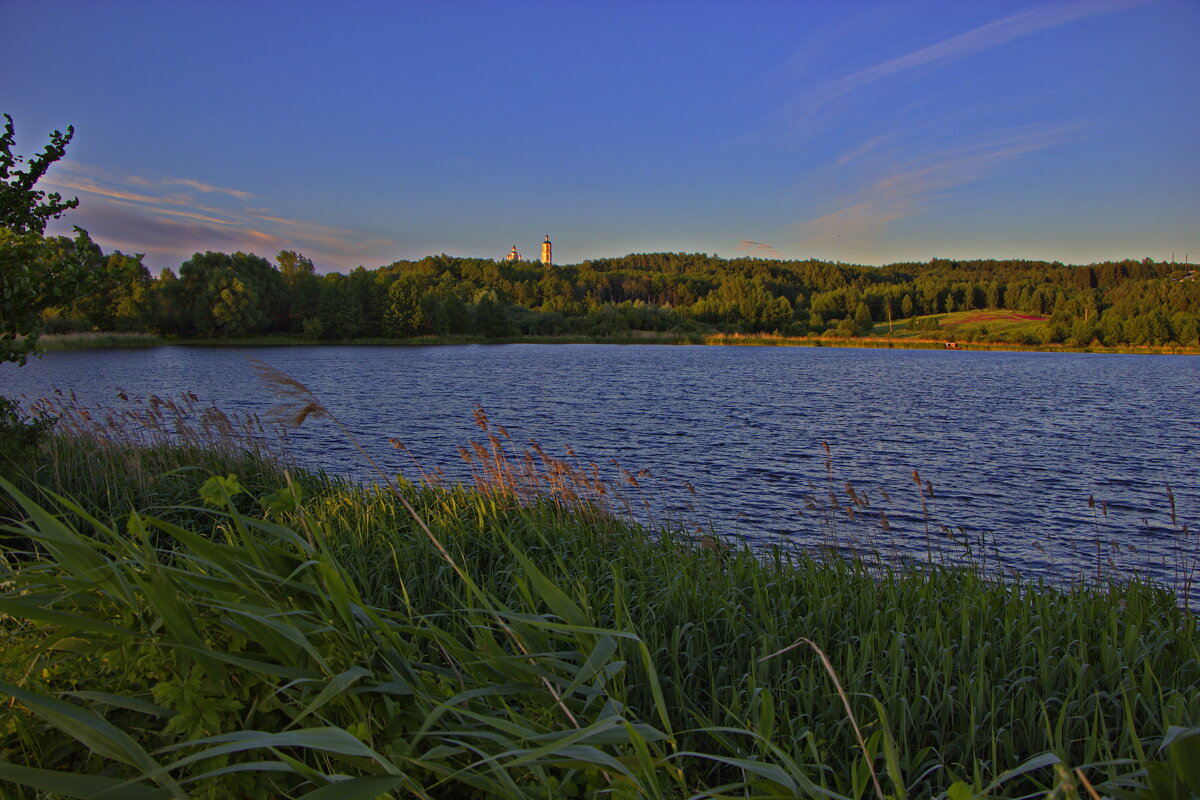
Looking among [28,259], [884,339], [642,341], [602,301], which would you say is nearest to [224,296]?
[642,341]

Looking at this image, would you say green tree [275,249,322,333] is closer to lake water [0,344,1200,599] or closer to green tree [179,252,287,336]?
green tree [179,252,287,336]

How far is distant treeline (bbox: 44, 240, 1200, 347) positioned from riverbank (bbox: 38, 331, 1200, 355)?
73.0 inches

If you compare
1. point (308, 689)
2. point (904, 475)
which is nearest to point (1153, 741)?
point (308, 689)

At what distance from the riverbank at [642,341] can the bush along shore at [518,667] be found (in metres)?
83.8

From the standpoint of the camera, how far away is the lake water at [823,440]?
40.4 feet

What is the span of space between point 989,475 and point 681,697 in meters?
17.1

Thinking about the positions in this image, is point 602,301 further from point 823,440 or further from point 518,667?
point 518,667

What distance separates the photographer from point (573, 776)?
195 cm

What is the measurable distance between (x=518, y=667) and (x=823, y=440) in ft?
65.7

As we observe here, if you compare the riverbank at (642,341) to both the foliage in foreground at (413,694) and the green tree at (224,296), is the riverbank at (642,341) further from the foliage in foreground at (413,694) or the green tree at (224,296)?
the foliage in foreground at (413,694)

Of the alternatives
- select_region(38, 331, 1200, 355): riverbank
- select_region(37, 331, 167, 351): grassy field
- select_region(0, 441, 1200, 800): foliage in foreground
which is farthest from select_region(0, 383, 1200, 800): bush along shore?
select_region(38, 331, 1200, 355): riverbank

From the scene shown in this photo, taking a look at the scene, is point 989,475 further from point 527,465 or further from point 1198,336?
point 1198,336

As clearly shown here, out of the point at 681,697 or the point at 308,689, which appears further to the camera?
the point at 681,697

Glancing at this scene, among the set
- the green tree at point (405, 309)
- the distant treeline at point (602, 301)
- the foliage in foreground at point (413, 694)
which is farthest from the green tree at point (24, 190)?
the green tree at point (405, 309)
